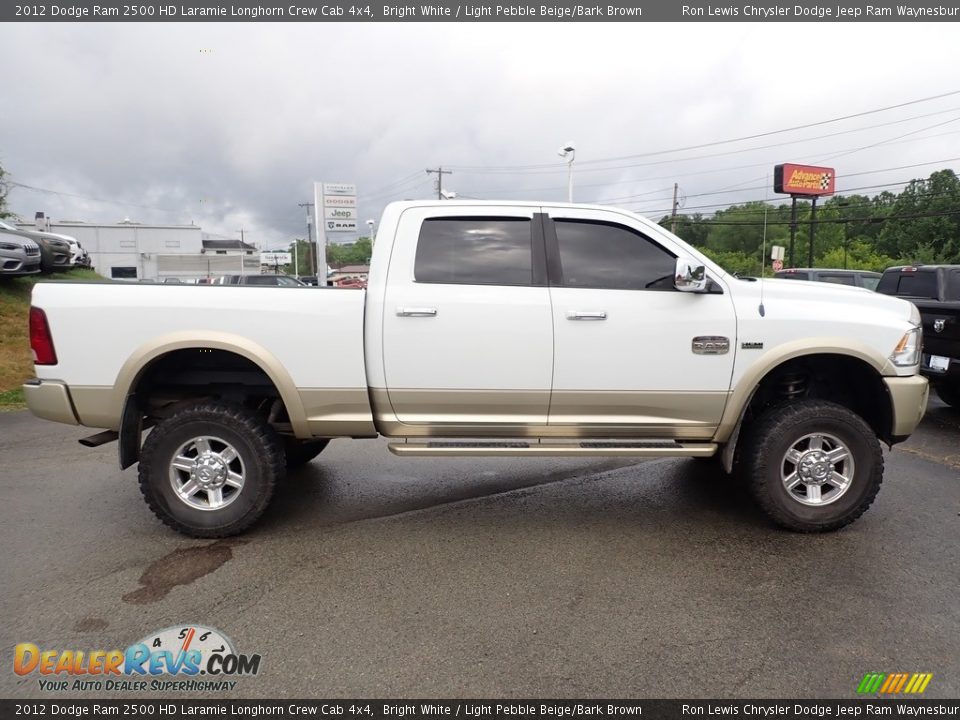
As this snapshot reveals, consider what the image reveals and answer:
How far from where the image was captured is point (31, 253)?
436 inches

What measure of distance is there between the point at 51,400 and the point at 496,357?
9.07ft

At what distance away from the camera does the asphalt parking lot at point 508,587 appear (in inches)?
97.6

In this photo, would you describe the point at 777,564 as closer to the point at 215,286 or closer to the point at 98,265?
the point at 215,286

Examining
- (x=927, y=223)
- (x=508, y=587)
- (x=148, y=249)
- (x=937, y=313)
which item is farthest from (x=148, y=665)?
(x=148, y=249)

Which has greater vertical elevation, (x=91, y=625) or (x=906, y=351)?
(x=906, y=351)

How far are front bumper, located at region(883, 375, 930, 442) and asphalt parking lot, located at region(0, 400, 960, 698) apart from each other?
74cm

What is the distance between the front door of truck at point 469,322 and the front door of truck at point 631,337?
0.44 ft

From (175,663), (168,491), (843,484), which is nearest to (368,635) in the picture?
(175,663)

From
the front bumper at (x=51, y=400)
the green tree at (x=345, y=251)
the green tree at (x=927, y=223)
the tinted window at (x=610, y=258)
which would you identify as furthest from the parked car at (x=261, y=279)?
the green tree at (x=345, y=251)

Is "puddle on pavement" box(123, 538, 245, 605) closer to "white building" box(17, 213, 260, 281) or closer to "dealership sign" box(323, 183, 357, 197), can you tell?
"dealership sign" box(323, 183, 357, 197)

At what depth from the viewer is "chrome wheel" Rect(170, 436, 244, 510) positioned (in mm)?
3705

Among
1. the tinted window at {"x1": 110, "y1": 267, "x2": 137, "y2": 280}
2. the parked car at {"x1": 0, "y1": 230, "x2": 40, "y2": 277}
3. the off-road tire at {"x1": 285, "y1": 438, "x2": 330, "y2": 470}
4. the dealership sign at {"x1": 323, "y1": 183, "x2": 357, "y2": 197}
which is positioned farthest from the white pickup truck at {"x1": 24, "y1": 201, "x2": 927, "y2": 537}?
the tinted window at {"x1": 110, "y1": 267, "x2": 137, "y2": 280}

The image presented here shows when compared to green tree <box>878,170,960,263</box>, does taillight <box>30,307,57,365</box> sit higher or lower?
lower

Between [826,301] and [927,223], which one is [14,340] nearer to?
[826,301]
